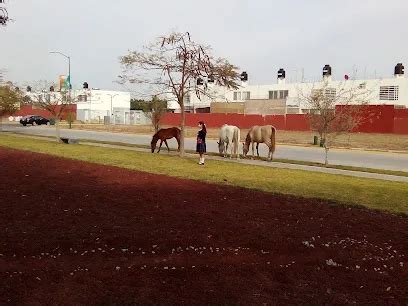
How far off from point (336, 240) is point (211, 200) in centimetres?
385

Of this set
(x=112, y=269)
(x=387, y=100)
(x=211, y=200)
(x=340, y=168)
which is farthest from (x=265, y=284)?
(x=387, y=100)

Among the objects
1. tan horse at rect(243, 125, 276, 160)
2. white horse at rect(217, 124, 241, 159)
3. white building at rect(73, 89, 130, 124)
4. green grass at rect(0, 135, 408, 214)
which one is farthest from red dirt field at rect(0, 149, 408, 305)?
white building at rect(73, 89, 130, 124)

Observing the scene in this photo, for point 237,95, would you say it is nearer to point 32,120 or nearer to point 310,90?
point 310,90

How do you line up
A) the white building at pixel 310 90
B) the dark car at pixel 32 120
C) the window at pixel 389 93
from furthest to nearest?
the dark car at pixel 32 120
the window at pixel 389 93
the white building at pixel 310 90

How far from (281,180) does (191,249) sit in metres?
8.89

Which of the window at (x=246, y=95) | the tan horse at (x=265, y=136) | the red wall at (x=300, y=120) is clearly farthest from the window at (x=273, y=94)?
the tan horse at (x=265, y=136)

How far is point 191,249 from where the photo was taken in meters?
7.11

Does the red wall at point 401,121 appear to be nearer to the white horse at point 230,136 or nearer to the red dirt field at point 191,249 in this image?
the white horse at point 230,136

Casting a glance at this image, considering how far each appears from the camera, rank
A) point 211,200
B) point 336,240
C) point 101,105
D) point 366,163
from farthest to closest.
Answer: point 101,105 → point 366,163 → point 211,200 → point 336,240

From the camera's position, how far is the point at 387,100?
6738cm

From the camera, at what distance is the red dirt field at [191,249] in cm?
544

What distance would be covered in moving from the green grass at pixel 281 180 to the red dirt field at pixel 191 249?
4.67ft

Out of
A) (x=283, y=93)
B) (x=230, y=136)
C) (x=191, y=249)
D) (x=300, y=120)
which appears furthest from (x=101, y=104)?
(x=191, y=249)

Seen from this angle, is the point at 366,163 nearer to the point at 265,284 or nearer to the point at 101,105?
the point at 265,284
